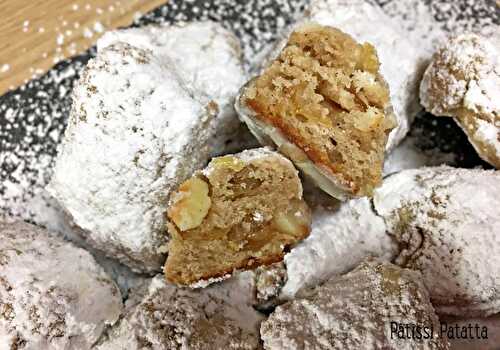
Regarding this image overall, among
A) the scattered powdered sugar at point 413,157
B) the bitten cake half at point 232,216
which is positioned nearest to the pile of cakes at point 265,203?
the bitten cake half at point 232,216

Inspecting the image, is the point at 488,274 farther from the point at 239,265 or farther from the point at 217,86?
the point at 217,86

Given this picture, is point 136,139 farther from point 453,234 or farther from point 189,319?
point 453,234

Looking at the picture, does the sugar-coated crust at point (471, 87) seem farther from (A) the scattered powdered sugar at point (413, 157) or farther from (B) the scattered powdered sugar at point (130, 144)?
(B) the scattered powdered sugar at point (130, 144)

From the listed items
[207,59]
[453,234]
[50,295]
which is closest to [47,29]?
[207,59]

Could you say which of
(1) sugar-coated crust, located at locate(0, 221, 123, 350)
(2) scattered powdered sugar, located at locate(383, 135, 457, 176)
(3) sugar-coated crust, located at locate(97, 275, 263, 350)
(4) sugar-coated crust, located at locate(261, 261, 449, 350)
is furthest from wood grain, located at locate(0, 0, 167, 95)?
(4) sugar-coated crust, located at locate(261, 261, 449, 350)

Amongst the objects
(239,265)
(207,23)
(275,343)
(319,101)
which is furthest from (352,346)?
(207,23)

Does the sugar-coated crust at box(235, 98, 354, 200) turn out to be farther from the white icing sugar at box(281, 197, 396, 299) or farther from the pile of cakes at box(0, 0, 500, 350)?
the white icing sugar at box(281, 197, 396, 299)
